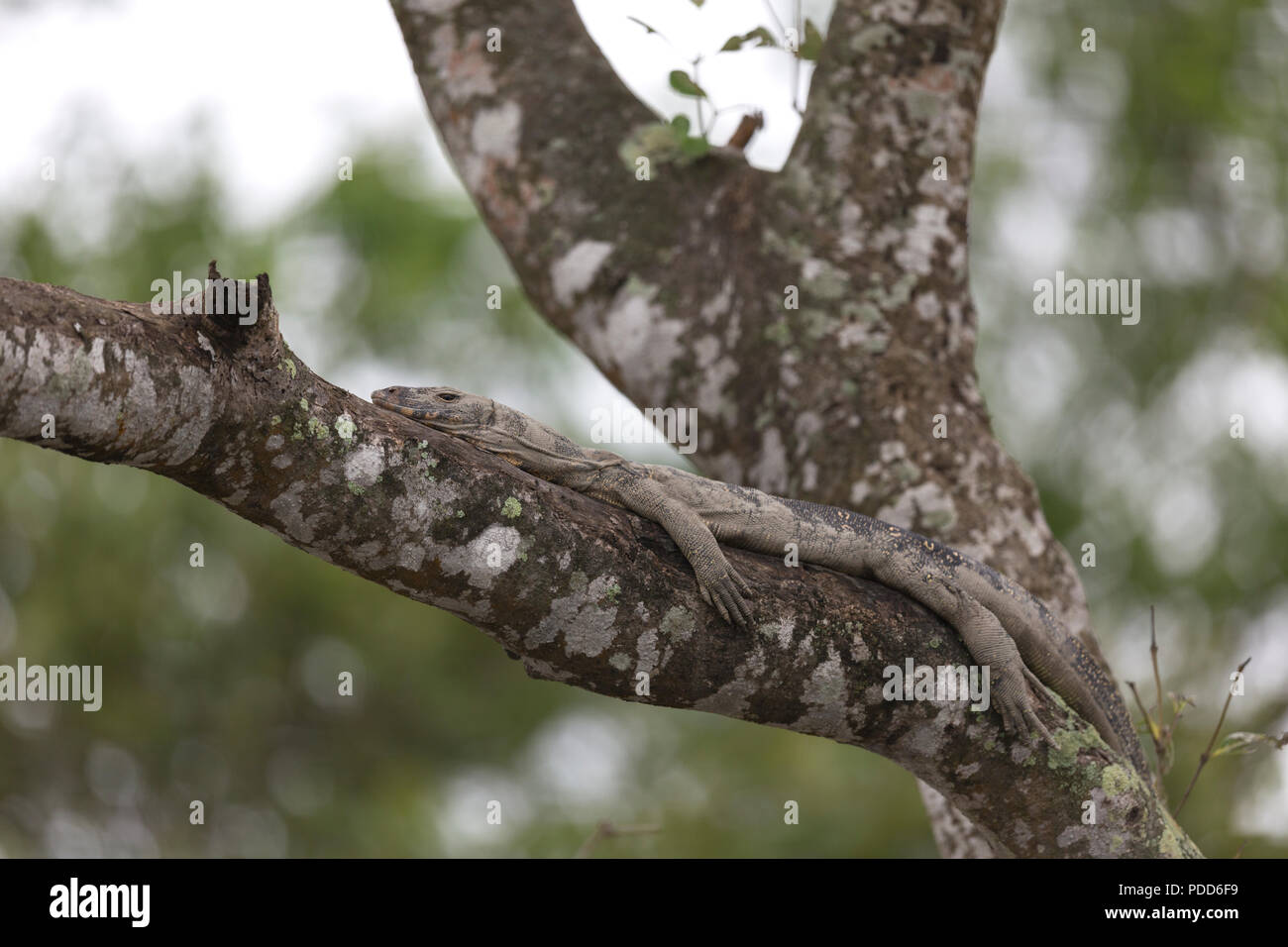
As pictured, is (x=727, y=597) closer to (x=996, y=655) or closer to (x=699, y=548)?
(x=699, y=548)

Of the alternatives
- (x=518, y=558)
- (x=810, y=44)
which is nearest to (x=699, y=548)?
(x=518, y=558)

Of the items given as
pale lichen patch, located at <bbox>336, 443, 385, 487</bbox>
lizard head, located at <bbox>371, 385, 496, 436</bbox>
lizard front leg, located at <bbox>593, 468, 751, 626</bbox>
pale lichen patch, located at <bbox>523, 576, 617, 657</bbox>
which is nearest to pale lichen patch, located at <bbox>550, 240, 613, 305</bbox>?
lizard head, located at <bbox>371, 385, 496, 436</bbox>

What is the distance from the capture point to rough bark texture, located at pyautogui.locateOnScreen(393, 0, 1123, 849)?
16.9ft

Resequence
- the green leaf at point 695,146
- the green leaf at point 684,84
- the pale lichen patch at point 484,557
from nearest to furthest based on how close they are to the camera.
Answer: the pale lichen patch at point 484,557, the green leaf at point 684,84, the green leaf at point 695,146

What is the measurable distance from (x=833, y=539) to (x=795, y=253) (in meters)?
1.68

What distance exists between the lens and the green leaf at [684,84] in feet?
18.1

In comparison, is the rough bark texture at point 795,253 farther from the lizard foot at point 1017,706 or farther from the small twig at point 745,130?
the lizard foot at point 1017,706

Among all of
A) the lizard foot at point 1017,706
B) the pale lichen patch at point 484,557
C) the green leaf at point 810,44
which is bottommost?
the lizard foot at point 1017,706

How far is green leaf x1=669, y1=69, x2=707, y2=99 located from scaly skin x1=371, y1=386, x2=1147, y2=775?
1.87 m

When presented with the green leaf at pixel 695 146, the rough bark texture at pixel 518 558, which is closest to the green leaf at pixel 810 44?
the green leaf at pixel 695 146

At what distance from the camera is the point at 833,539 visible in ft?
14.5

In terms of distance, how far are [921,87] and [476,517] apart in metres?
3.71

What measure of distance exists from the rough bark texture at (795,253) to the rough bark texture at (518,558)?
1.27 m
